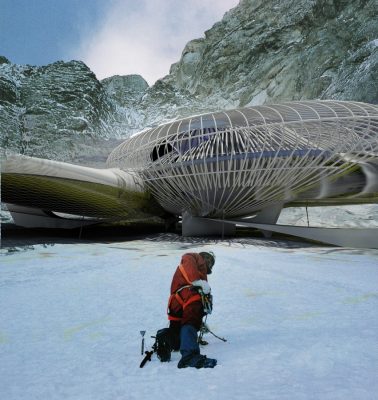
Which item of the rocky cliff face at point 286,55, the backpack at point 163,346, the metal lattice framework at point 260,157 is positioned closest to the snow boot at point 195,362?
the backpack at point 163,346

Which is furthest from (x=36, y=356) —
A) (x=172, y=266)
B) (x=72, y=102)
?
(x=72, y=102)

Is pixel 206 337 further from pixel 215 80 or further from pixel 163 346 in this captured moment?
pixel 215 80

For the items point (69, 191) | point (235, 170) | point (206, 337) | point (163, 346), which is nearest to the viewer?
point (163, 346)

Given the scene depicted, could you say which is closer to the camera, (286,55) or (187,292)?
(187,292)

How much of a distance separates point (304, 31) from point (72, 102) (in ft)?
264

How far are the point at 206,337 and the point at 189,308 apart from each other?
3.28 ft

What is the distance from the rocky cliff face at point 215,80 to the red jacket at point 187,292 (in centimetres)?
5357

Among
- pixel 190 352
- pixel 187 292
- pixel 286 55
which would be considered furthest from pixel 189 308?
pixel 286 55

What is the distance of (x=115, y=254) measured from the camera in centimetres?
1175

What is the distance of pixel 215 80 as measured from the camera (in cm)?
10269

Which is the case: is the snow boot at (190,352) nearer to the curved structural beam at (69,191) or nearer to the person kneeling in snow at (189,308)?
the person kneeling in snow at (189,308)

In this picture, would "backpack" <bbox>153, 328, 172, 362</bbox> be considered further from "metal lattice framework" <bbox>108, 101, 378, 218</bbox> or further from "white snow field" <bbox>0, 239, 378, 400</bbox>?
"metal lattice framework" <bbox>108, 101, 378, 218</bbox>

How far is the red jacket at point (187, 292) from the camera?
3.08 m

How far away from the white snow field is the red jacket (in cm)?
44
